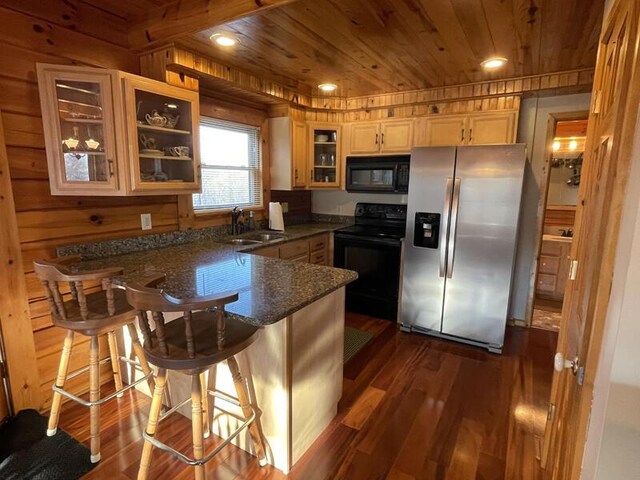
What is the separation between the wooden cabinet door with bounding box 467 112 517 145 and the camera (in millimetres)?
3111

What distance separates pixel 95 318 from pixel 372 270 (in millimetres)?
2511

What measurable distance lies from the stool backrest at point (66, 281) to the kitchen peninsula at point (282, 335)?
0.47 ft

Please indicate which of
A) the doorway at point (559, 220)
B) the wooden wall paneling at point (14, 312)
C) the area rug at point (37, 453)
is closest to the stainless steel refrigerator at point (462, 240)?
the doorway at point (559, 220)

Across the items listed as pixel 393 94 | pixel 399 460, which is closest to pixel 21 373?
pixel 399 460

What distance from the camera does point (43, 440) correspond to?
1.81 m

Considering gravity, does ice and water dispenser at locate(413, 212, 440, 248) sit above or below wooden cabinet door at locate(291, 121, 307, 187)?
below

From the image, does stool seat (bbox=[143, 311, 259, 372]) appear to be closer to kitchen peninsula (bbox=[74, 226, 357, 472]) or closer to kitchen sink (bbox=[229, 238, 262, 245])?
kitchen peninsula (bbox=[74, 226, 357, 472])

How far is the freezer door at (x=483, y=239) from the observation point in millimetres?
2713

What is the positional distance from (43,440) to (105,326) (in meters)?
0.83

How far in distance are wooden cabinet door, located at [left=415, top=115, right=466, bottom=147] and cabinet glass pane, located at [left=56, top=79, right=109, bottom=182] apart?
2.85m

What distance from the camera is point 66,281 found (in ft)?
5.03

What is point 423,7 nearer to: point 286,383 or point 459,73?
point 459,73

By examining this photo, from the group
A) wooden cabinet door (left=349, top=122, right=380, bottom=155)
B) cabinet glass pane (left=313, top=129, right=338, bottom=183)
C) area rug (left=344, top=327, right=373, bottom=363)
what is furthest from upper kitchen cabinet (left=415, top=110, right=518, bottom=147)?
area rug (left=344, top=327, right=373, bottom=363)

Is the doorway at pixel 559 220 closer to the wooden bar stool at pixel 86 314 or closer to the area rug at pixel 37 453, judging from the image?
the wooden bar stool at pixel 86 314
